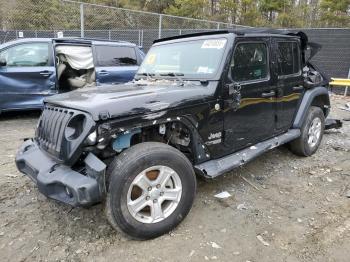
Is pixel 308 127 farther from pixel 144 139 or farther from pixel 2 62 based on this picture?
pixel 2 62

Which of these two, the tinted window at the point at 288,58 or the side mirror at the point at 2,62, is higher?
the tinted window at the point at 288,58

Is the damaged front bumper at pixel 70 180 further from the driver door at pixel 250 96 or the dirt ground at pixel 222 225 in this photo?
the driver door at pixel 250 96

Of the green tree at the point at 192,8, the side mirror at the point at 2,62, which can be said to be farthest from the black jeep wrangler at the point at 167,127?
the green tree at the point at 192,8

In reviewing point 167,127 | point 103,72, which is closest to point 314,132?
point 167,127

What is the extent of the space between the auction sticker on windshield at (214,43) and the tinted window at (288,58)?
112 cm

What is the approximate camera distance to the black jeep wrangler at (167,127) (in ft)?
9.40

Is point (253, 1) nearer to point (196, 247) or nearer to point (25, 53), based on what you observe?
point (25, 53)

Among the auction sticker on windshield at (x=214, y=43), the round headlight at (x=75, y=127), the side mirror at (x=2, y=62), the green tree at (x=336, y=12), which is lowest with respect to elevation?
the round headlight at (x=75, y=127)

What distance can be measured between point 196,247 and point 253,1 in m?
27.3

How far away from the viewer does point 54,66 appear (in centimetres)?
729

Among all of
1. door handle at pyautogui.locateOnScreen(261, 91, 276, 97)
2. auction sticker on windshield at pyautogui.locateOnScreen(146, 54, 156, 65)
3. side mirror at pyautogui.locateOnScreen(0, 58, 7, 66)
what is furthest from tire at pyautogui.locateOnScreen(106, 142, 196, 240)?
side mirror at pyautogui.locateOnScreen(0, 58, 7, 66)

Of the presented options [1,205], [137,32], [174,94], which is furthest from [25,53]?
[137,32]

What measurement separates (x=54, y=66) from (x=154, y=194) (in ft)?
17.0

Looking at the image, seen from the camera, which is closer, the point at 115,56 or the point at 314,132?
the point at 314,132
